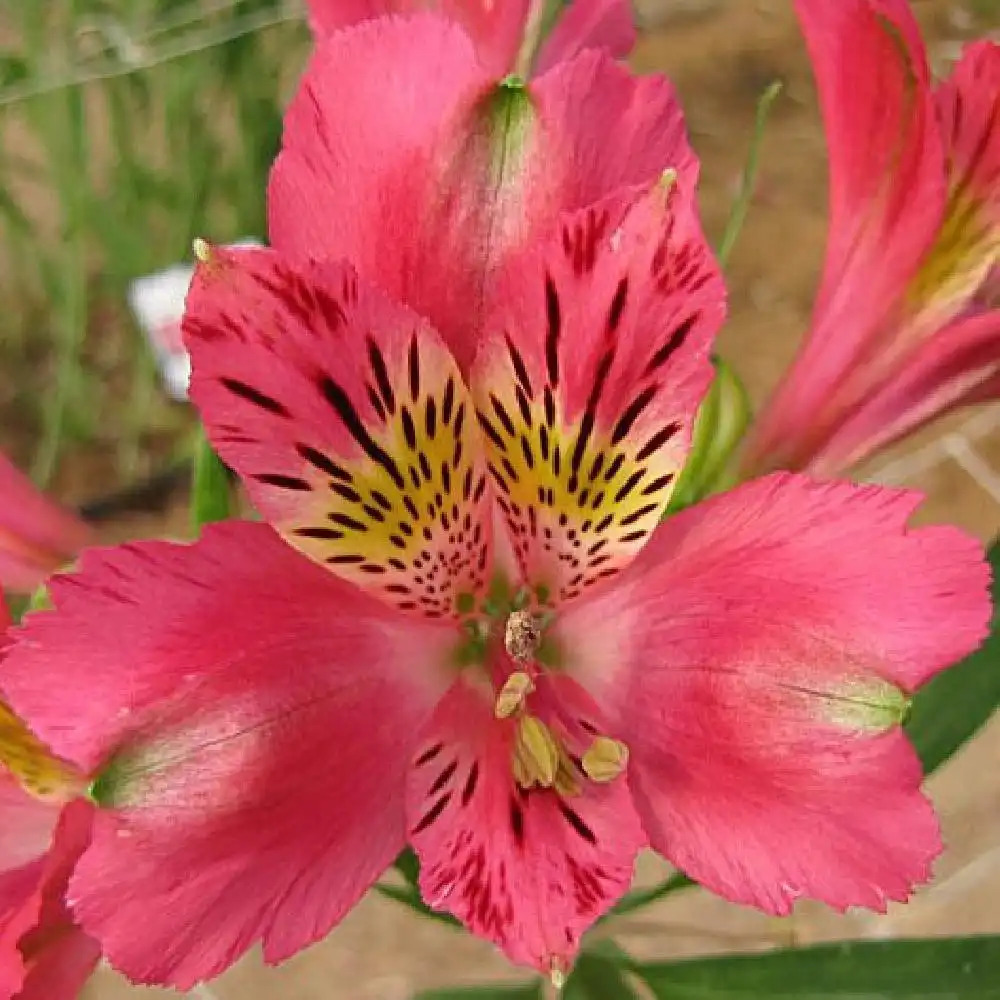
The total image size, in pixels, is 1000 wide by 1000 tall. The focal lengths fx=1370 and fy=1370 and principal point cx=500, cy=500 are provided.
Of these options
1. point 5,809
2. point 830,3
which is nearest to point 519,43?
point 830,3

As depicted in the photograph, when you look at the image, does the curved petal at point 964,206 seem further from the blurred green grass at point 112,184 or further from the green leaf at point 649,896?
the blurred green grass at point 112,184

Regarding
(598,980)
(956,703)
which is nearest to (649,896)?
(598,980)

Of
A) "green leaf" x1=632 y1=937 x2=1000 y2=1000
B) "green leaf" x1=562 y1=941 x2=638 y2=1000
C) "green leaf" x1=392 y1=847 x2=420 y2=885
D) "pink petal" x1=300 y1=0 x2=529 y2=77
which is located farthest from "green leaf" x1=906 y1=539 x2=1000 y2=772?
"pink petal" x1=300 y1=0 x2=529 y2=77

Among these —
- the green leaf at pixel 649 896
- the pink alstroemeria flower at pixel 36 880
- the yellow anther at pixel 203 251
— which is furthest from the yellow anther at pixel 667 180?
the green leaf at pixel 649 896

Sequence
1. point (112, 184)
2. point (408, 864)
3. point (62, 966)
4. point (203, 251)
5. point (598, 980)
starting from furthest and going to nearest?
point (112, 184)
point (598, 980)
point (408, 864)
point (62, 966)
point (203, 251)

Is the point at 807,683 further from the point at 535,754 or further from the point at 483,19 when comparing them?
the point at 483,19

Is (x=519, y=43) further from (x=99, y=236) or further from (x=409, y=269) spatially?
(x=99, y=236)
